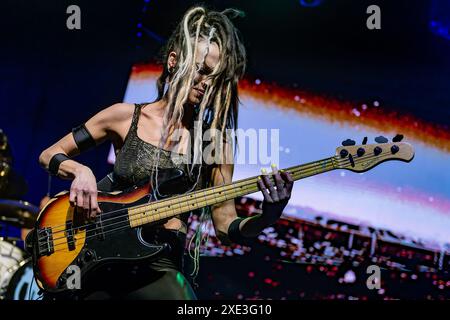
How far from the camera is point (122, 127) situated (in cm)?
238

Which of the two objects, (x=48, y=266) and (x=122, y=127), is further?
(x=122, y=127)

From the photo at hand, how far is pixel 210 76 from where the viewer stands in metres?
2.37

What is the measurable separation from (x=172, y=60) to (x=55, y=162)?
71 cm

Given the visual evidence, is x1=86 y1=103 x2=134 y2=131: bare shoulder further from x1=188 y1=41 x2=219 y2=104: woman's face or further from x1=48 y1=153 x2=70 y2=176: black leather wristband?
x1=188 y1=41 x2=219 y2=104: woman's face

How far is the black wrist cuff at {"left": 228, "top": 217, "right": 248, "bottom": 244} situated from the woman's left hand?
15 centimetres

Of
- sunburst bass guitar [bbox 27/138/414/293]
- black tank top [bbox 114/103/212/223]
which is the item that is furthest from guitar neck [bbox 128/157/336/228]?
black tank top [bbox 114/103/212/223]

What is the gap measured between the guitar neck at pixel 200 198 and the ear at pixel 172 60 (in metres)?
0.65

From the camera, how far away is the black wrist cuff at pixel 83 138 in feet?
7.86

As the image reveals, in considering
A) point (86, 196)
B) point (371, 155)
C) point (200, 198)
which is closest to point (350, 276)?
point (371, 155)

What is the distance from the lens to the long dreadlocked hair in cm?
234

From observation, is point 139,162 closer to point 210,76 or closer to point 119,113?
point 119,113

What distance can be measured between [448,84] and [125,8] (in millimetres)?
2210
